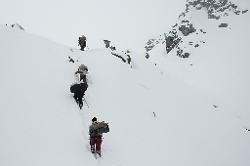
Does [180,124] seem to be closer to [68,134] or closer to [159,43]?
[68,134]

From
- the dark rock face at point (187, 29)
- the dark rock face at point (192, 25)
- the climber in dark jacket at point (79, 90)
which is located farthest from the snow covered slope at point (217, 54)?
the climber in dark jacket at point (79, 90)

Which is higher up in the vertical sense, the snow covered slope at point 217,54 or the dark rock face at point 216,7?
the dark rock face at point 216,7

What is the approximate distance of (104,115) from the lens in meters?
22.4

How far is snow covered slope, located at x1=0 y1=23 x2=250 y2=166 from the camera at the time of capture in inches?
672

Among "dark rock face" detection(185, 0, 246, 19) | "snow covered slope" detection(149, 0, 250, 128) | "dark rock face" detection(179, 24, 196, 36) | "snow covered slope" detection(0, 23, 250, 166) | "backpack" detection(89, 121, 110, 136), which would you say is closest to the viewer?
"backpack" detection(89, 121, 110, 136)

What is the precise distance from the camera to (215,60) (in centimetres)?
6494

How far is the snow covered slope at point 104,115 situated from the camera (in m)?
17.1

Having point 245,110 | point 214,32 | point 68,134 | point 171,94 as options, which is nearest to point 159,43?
point 214,32

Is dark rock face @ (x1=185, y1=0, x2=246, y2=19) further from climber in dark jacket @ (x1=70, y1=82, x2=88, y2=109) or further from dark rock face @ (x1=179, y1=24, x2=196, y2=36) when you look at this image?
climber in dark jacket @ (x1=70, y1=82, x2=88, y2=109)

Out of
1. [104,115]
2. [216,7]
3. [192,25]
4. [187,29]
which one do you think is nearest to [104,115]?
[104,115]

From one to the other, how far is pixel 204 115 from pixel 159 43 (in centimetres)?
5289

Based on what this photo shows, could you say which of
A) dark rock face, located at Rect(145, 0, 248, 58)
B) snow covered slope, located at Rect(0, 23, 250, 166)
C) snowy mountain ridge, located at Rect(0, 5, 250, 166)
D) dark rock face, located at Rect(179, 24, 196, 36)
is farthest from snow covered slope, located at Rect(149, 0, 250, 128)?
snowy mountain ridge, located at Rect(0, 5, 250, 166)

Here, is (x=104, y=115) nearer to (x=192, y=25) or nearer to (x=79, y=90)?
(x=79, y=90)

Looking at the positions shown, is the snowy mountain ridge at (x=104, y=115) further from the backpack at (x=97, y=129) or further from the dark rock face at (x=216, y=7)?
the dark rock face at (x=216, y=7)
